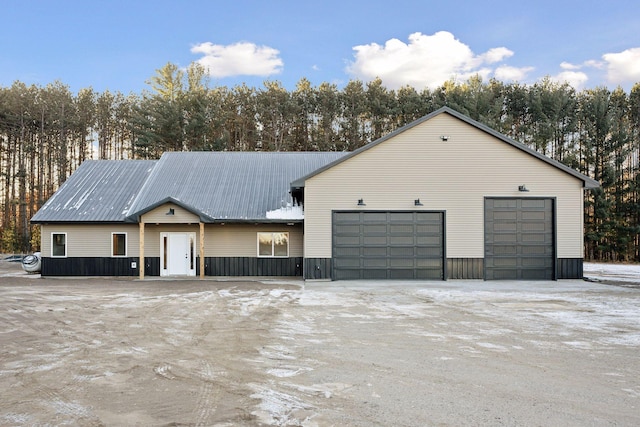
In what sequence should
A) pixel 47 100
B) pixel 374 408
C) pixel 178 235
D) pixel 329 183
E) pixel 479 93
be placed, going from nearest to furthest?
pixel 374 408
pixel 329 183
pixel 178 235
pixel 479 93
pixel 47 100

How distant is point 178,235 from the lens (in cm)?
1909

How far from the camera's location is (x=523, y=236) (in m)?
17.5

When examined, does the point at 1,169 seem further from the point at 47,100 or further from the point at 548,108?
the point at 548,108

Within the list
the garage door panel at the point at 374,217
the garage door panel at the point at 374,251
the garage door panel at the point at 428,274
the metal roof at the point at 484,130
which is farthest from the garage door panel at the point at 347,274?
the metal roof at the point at 484,130

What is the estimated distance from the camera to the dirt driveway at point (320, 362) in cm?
441

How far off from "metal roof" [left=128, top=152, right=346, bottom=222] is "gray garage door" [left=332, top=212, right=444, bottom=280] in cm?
331

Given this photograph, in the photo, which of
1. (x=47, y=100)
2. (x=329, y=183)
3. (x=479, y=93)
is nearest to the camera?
(x=329, y=183)

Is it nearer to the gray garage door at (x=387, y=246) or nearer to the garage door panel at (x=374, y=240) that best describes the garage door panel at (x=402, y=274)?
the gray garage door at (x=387, y=246)

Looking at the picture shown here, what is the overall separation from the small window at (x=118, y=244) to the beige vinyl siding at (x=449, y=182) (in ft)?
27.3

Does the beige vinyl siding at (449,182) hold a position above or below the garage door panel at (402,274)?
above

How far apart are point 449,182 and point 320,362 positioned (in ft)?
41.7

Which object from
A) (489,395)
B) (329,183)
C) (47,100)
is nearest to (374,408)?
(489,395)

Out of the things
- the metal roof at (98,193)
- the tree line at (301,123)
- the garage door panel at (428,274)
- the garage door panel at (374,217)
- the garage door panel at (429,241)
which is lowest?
the garage door panel at (428,274)

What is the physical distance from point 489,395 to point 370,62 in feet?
108
